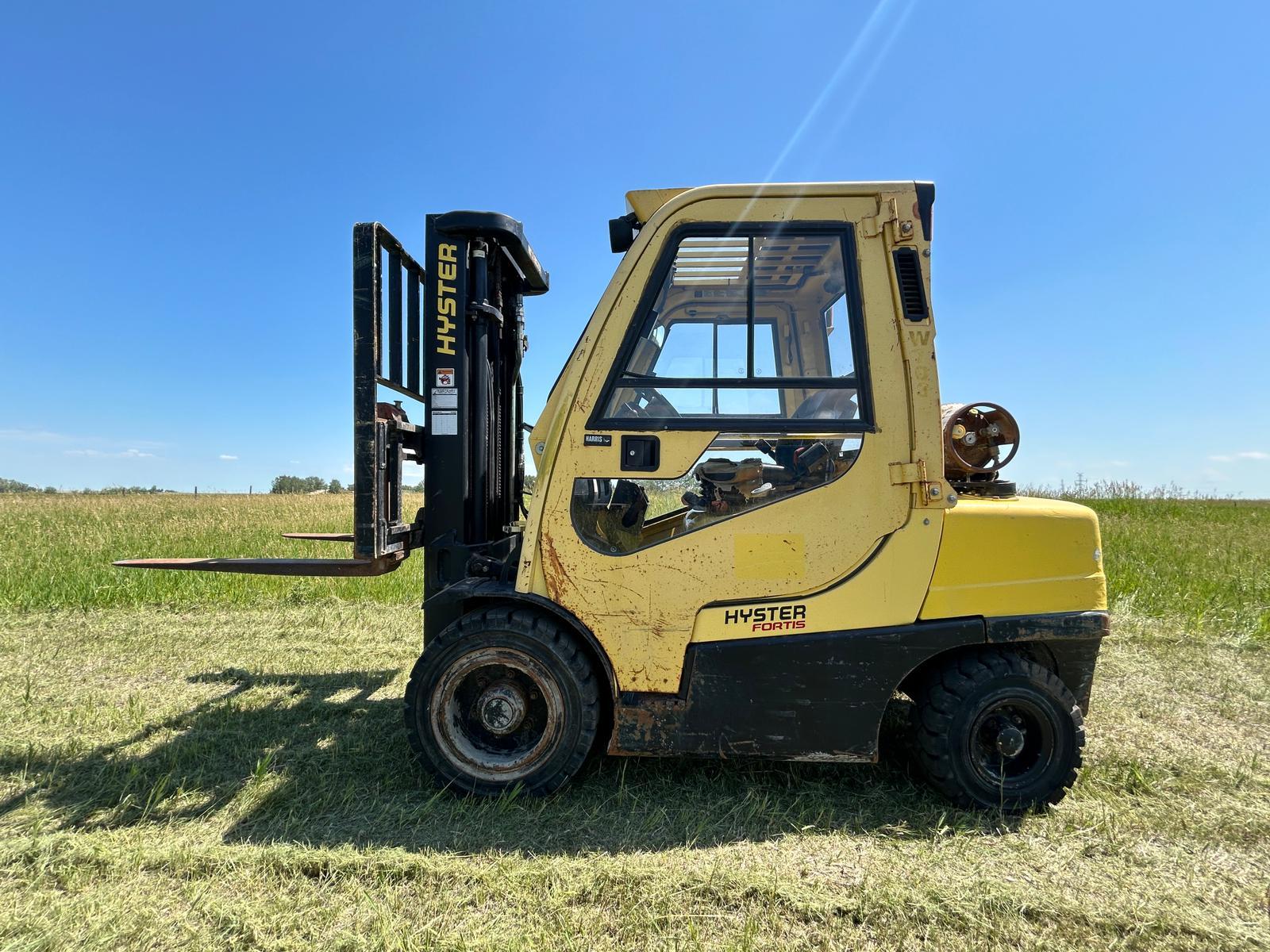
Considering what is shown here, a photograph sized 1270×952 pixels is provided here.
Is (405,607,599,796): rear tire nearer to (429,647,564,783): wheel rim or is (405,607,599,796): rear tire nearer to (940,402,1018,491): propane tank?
(429,647,564,783): wheel rim

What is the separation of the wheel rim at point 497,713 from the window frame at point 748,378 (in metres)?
1.25

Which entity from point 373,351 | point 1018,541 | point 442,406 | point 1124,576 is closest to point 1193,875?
point 1018,541

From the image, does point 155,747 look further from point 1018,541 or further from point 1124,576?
point 1124,576

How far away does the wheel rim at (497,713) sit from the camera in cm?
299

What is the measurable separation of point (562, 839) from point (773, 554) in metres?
1.57

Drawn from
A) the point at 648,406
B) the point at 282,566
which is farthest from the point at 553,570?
the point at 282,566

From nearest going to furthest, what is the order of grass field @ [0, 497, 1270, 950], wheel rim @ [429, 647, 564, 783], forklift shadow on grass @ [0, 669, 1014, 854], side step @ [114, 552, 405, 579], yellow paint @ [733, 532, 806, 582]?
grass field @ [0, 497, 1270, 950] → forklift shadow on grass @ [0, 669, 1014, 854] → yellow paint @ [733, 532, 806, 582] → wheel rim @ [429, 647, 564, 783] → side step @ [114, 552, 405, 579]

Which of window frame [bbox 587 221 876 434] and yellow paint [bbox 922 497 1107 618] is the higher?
window frame [bbox 587 221 876 434]

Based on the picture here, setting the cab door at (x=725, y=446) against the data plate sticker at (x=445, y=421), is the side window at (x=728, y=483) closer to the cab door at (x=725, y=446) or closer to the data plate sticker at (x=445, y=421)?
the cab door at (x=725, y=446)

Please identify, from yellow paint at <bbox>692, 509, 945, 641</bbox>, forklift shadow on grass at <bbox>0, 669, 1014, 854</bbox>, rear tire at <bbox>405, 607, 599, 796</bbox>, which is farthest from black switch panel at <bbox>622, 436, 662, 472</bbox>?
forklift shadow on grass at <bbox>0, 669, 1014, 854</bbox>

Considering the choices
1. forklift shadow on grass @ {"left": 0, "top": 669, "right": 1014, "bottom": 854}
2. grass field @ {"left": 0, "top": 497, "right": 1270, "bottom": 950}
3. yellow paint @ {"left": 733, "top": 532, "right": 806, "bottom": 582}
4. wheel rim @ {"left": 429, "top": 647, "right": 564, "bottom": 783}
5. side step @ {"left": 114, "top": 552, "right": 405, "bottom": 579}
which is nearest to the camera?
grass field @ {"left": 0, "top": 497, "right": 1270, "bottom": 950}

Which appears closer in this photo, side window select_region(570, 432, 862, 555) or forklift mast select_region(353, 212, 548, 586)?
side window select_region(570, 432, 862, 555)

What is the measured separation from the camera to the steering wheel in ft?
9.70

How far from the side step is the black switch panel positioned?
157cm
